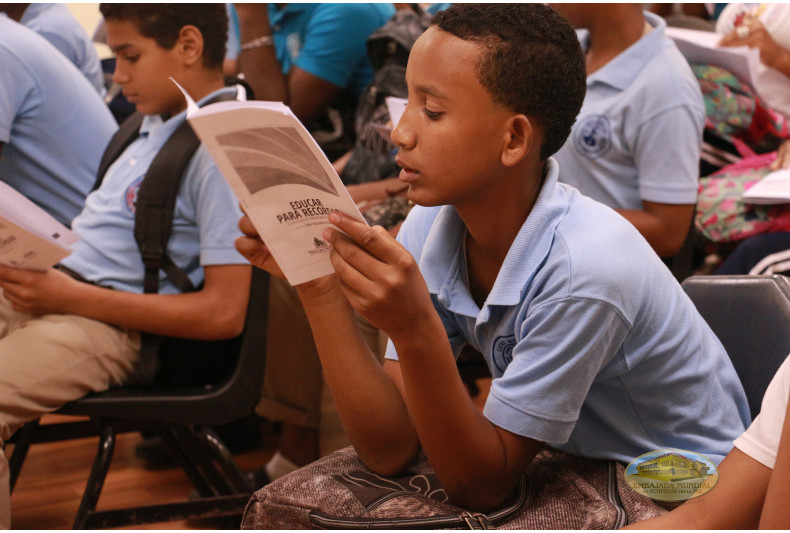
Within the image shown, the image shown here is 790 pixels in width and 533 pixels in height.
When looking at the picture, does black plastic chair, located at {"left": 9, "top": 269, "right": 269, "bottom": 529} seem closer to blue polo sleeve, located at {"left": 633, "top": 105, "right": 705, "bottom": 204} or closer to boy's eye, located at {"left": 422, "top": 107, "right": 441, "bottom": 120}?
boy's eye, located at {"left": 422, "top": 107, "right": 441, "bottom": 120}

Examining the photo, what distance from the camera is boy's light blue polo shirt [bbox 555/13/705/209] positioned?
72.7 inches

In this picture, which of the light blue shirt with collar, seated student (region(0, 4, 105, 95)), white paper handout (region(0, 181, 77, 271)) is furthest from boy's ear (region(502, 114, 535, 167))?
seated student (region(0, 4, 105, 95))

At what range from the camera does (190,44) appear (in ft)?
5.89

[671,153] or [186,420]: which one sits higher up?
[671,153]

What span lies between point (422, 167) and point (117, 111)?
2.03 metres

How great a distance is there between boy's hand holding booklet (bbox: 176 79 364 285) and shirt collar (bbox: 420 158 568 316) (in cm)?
22

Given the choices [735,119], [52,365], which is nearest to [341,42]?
[735,119]

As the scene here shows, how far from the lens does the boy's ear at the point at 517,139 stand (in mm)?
1016

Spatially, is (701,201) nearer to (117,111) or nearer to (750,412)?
(750,412)

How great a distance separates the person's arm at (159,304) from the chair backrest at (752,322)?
0.93 metres

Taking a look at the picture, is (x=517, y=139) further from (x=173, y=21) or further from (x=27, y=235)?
(x=173, y=21)

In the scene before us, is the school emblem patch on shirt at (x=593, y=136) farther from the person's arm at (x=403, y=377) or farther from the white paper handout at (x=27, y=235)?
the white paper handout at (x=27, y=235)

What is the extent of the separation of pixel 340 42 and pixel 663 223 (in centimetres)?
122

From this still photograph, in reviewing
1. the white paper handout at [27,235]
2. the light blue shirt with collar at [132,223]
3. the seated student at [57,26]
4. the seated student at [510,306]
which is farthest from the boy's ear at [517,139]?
the seated student at [57,26]
